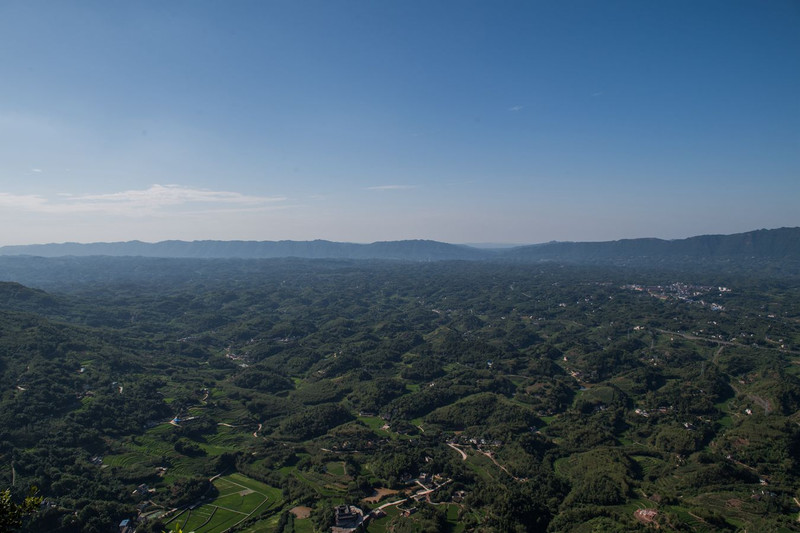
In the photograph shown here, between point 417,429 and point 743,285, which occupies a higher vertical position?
point 743,285

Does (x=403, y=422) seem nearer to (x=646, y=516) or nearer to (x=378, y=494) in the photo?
(x=378, y=494)

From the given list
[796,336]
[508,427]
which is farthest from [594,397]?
[796,336]

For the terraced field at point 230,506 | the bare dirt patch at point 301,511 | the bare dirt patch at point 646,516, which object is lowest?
the terraced field at point 230,506

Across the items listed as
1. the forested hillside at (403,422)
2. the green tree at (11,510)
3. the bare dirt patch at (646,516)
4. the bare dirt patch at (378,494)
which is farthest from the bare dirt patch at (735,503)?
the green tree at (11,510)

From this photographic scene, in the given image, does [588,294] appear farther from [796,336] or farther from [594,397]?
[594,397]

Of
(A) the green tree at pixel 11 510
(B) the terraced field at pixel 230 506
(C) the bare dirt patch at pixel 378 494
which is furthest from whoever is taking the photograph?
(C) the bare dirt patch at pixel 378 494

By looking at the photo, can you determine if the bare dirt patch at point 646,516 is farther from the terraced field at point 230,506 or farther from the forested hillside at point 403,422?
the terraced field at point 230,506

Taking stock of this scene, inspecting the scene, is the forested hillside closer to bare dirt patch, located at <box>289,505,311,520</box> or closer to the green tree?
bare dirt patch, located at <box>289,505,311,520</box>
